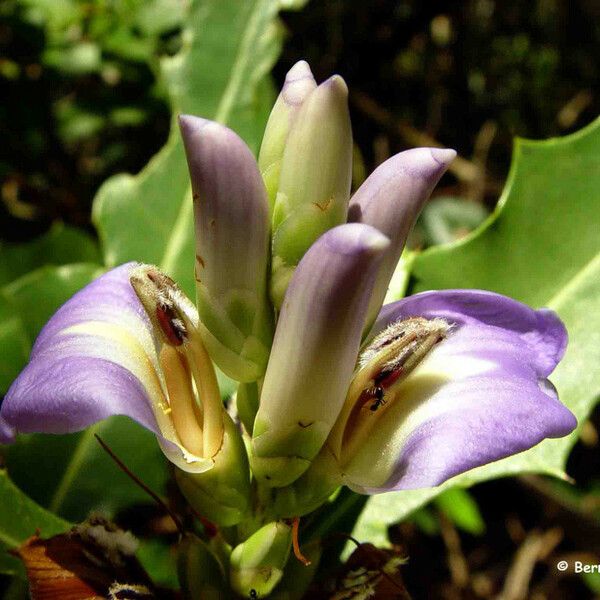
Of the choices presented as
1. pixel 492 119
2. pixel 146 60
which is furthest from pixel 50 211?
pixel 492 119

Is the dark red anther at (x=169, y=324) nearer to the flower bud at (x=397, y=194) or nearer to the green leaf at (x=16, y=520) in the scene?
the flower bud at (x=397, y=194)

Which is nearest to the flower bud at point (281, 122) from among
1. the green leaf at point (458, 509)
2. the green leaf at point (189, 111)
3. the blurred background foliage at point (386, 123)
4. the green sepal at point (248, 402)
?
the green sepal at point (248, 402)

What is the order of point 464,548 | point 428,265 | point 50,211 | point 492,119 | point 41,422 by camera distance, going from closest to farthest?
point 41,422 < point 428,265 < point 50,211 < point 464,548 < point 492,119

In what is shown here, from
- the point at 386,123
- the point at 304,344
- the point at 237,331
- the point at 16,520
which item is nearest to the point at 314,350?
the point at 304,344

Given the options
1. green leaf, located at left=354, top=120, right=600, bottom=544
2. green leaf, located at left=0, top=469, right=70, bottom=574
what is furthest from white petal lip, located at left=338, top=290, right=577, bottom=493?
green leaf, located at left=0, top=469, right=70, bottom=574

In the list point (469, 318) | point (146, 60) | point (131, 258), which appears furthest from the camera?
point (146, 60)

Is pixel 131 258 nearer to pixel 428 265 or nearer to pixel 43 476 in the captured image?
pixel 43 476

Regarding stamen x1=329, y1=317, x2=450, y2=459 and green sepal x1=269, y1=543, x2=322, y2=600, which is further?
green sepal x1=269, y1=543, x2=322, y2=600

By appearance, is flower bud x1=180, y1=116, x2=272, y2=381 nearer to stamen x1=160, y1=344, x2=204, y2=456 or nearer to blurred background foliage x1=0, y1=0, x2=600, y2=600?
stamen x1=160, y1=344, x2=204, y2=456

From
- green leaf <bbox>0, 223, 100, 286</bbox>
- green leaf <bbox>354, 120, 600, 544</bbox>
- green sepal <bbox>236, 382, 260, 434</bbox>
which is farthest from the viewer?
green leaf <bbox>0, 223, 100, 286</bbox>
